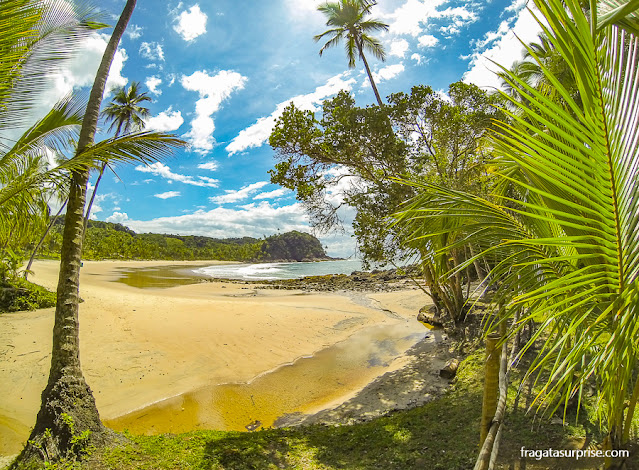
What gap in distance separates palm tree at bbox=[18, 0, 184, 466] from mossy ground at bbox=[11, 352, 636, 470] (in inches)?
12.3

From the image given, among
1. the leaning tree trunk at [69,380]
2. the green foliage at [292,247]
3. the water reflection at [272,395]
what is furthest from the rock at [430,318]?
the green foliage at [292,247]

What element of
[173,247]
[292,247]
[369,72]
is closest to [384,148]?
[369,72]

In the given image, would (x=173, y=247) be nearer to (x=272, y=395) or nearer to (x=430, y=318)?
(x=430, y=318)

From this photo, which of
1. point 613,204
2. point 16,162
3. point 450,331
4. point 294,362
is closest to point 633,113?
point 613,204

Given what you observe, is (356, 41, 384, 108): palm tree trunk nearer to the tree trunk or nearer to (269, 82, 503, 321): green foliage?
(269, 82, 503, 321): green foliage

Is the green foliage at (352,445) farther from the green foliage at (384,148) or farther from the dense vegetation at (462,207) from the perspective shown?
the green foliage at (384,148)

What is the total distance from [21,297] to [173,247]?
8460 cm

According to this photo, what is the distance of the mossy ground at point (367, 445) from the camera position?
3205 millimetres

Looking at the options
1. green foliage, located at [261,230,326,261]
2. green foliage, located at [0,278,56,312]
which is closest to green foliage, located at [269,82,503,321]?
green foliage, located at [0,278,56,312]

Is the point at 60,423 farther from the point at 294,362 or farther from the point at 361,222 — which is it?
the point at 361,222

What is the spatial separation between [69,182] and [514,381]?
6.45 metres

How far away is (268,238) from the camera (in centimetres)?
14250

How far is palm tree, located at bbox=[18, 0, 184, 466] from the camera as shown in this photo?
3416 mm

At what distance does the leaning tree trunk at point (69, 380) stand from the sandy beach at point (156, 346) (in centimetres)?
126
